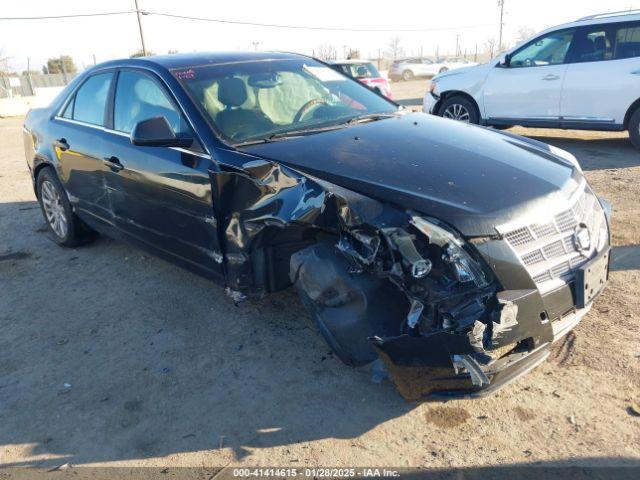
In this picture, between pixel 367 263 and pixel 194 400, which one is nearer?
pixel 367 263

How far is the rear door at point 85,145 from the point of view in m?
4.33

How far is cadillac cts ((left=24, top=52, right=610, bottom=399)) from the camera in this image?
2383 mm

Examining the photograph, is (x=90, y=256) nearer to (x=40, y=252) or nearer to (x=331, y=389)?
(x=40, y=252)

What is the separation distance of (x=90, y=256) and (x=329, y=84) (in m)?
2.74

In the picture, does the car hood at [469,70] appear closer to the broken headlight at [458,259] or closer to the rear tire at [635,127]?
the rear tire at [635,127]

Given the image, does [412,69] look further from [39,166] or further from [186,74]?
[186,74]

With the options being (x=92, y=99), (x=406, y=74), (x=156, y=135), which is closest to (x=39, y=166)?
(x=92, y=99)

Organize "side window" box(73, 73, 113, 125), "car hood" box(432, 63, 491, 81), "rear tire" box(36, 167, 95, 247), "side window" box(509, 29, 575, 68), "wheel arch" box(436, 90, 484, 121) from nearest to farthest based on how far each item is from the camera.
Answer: "side window" box(73, 73, 113, 125)
"rear tire" box(36, 167, 95, 247)
"side window" box(509, 29, 575, 68)
"car hood" box(432, 63, 491, 81)
"wheel arch" box(436, 90, 484, 121)

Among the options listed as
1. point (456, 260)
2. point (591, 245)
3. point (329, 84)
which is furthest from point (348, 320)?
point (329, 84)

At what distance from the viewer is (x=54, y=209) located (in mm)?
5293

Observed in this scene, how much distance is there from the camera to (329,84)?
13.8 feet

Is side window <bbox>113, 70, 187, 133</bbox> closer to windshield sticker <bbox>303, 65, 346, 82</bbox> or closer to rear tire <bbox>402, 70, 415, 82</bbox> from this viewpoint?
windshield sticker <bbox>303, 65, 346, 82</bbox>

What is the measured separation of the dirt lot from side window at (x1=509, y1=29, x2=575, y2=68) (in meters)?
4.93

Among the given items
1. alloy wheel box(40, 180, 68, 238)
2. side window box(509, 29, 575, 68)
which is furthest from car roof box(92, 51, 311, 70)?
side window box(509, 29, 575, 68)
